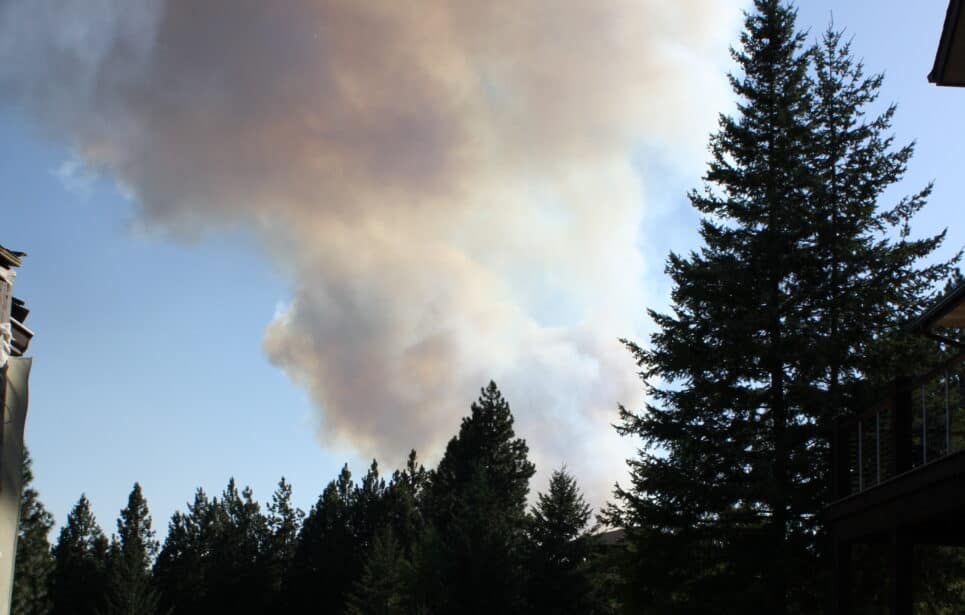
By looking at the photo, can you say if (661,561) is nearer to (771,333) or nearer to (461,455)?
(771,333)

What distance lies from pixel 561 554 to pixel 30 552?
38.4 meters

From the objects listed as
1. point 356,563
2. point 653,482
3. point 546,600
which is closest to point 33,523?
Result: point 356,563

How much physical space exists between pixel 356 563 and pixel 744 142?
4960 centimetres

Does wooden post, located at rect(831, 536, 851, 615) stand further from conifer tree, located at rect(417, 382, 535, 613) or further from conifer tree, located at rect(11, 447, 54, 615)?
conifer tree, located at rect(11, 447, 54, 615)

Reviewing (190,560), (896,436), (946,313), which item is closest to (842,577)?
(896,436)

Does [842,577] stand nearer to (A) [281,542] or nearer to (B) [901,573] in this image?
(B) [901,573]

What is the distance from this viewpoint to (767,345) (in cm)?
2620

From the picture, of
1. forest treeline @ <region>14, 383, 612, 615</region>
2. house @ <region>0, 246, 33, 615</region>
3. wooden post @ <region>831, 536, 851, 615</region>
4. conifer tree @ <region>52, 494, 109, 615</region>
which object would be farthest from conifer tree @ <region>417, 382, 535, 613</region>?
conifer tree @ <region>52, 494, 109, 615</region>

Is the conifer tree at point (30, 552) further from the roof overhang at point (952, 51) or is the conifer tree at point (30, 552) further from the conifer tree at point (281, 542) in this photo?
the roof overhang at point (952, 51)

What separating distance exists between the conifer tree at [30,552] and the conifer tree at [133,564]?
4.52 meters

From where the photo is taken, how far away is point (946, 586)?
2353cm

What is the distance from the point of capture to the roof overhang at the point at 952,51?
1487 cm

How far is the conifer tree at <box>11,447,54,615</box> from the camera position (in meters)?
63.9

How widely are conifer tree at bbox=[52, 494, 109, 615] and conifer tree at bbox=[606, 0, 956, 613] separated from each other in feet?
189
